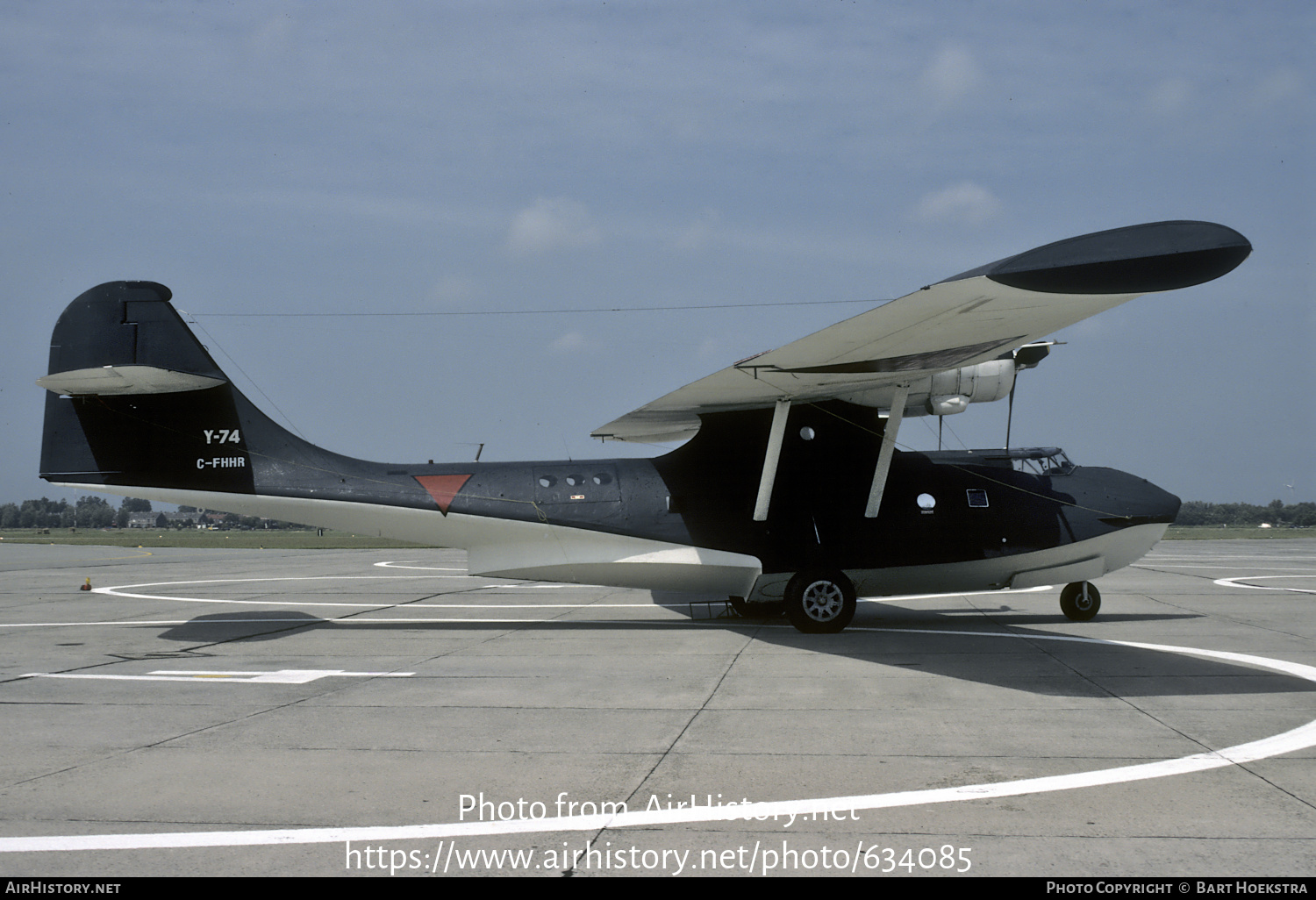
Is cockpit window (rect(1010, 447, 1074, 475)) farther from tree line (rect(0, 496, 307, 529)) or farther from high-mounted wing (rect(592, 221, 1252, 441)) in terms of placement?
tree line (rect(0, 496, 307, 529))

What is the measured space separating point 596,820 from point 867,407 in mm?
10390

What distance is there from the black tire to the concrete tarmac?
3.00 feet

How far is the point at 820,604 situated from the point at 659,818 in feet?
28.6

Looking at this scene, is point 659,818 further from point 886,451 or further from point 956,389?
A: point 956,389

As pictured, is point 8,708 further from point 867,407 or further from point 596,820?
point 867,407

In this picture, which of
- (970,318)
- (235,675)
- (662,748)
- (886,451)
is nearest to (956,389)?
(886,451)

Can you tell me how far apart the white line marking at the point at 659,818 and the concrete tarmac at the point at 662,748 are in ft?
0.08

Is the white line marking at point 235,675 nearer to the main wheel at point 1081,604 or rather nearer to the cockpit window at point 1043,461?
the cockpit window at point 1043,461

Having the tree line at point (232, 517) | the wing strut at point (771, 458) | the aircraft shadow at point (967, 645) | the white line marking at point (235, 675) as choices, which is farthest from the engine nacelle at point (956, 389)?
the tree line at point (232, 517)

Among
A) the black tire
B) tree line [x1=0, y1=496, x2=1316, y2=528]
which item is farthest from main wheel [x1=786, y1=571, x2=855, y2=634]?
tree line [x1=0, y1=496, x2=1316, y2=528]

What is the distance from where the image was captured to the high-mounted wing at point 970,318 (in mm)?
7211

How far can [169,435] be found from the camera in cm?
1352
